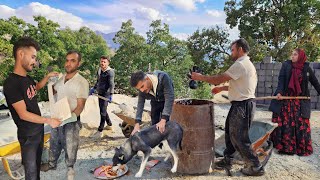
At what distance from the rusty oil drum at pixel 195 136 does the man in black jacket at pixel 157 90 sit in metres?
0.37

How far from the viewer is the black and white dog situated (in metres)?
3.80

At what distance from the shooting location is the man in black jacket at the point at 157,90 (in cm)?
359

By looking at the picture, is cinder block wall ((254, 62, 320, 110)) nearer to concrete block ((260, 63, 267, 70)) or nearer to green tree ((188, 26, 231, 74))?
concrete block ((260, 63, 267, 70))

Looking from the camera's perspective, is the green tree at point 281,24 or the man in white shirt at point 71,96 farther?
the green tree at point 281,24

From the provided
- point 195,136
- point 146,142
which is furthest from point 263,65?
point 146,142

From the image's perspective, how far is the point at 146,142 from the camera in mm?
3820

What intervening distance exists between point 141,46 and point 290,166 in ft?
31.6

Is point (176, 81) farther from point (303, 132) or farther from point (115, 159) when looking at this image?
point (115, 159)

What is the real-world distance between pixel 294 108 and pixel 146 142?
3.15m

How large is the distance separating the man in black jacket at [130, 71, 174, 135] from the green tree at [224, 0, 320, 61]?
1299cm

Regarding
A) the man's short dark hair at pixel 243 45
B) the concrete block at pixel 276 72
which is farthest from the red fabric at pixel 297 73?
the concrete block at pixel 276 72

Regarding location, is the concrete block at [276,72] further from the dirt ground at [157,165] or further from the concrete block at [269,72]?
the dirt ground at [157,165]

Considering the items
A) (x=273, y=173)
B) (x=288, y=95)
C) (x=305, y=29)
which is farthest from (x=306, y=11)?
(x=273, y=173)

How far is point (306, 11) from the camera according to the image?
15.7 metres
